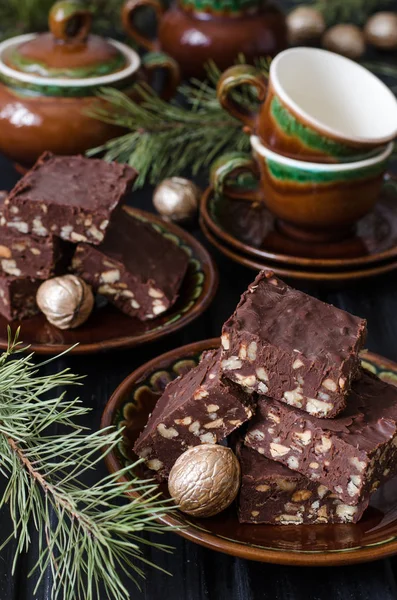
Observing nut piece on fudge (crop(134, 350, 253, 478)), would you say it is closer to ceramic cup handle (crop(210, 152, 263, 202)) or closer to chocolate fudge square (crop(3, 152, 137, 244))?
chocolate fudge square (crop(3, 152, 137, 244))

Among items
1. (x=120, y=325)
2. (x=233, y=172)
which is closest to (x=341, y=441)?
(x=120, y=325)

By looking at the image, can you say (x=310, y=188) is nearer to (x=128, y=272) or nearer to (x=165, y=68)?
(x=128, y=272)

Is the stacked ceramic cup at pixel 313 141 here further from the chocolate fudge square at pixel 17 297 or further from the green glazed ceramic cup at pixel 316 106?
the chocolate fudge square at pixel 17 297

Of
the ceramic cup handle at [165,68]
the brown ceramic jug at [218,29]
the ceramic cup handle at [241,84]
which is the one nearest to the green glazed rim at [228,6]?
the brown ceramic jug at [218,29]

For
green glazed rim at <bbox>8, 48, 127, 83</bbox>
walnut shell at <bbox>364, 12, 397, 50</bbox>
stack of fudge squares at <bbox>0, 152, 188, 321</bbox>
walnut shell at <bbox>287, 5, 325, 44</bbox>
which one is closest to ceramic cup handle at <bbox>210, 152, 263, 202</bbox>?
stack of fudge squares at <bbox>0, 152, 188, 321</bbox>

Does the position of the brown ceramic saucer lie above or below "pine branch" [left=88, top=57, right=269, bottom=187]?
above
